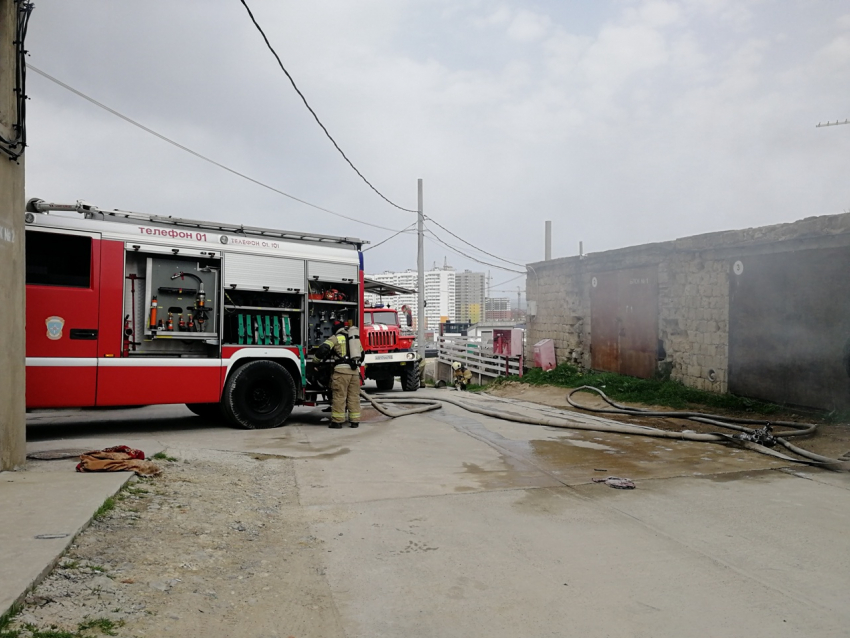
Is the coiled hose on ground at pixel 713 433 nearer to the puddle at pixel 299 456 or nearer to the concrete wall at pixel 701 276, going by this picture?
the concrete wall at pixel 701 276

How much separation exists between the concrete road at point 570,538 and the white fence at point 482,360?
12.3 meters

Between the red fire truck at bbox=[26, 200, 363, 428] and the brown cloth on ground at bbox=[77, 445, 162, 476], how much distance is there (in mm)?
2503

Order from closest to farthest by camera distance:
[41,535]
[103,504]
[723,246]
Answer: [41,535]
[103,504]
[723,246]

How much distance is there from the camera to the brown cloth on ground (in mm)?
5727

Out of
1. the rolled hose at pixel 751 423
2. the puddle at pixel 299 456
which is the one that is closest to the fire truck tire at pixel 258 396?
the puddle at pixel 299 456

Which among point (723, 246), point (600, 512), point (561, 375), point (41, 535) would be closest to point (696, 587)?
point (600, 512)

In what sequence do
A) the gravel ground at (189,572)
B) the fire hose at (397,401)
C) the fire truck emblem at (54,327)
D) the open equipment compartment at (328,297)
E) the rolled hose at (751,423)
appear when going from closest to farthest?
1. the gravel ground at (189,572)
2. the rolled hose at (751,423)
3. the fire truck emblem at (54,327)
4. the open equipment compartment at (328,297)
5. the fire hose at (397,401)

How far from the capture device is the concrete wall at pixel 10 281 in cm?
563

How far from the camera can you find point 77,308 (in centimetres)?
826

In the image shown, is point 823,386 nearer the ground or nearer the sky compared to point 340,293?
nearer the ground

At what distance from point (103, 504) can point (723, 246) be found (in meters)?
11.1

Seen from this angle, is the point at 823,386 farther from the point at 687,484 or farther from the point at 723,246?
the point at 687,484

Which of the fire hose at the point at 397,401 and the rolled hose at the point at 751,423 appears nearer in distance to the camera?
the rolled hose at the point at 751,423

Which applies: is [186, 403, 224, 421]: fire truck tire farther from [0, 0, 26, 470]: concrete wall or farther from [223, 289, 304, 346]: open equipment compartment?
[0, 0, 26, 470]: concrete wall
